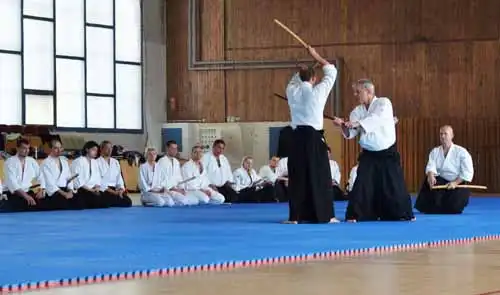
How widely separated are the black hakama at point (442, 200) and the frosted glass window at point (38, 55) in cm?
1132

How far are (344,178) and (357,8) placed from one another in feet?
12.2

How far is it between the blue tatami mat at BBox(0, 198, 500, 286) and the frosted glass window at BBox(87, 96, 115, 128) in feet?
33.2

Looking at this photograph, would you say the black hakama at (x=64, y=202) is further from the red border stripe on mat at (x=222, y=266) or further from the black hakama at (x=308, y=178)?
the red border stripe on mat at (x=222, y=266)

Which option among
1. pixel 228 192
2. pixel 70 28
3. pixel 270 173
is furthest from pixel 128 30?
pixel 228 192

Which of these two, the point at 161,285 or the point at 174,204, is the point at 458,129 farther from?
the point at 161,285

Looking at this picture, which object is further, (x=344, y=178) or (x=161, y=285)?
(x=344, y=178)

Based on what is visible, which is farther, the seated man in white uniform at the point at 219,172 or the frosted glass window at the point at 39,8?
the frosted glass window at the point at 39,8

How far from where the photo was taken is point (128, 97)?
2470cm

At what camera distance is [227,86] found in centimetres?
2470

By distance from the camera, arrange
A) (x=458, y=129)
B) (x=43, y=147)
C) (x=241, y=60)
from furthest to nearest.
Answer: (x=241, y=60)
(x=458, y=129)
(x=43, y=147)

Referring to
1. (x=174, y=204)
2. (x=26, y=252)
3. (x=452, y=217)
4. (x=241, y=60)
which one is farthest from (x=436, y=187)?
(x=241, y=60)

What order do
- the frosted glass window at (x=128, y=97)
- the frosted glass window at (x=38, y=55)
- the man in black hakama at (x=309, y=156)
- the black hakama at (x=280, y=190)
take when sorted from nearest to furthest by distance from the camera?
the man in black hakama at (x=309, y=156), the black hakama at (x=280, y=190), the frosted glass window at (x=38, y=55), the frosted glass window at (x=128, y=97)

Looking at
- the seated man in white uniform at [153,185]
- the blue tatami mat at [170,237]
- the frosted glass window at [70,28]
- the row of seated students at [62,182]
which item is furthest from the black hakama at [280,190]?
the frosted glass window at [70,28]

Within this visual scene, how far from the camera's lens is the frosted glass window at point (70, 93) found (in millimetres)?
23234
